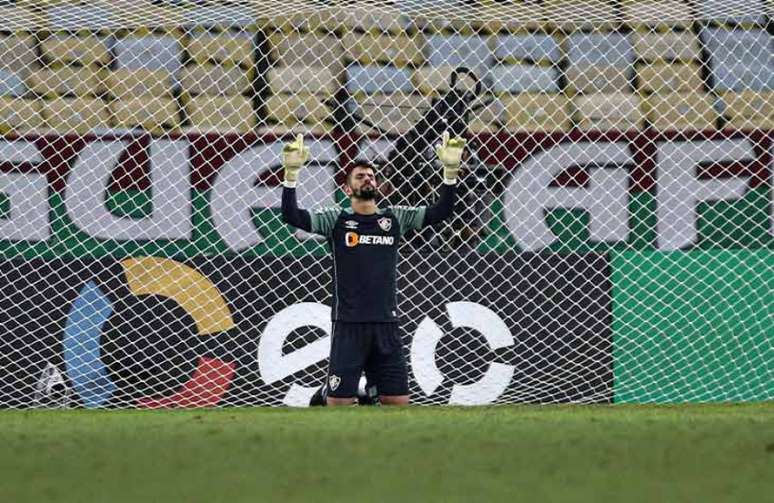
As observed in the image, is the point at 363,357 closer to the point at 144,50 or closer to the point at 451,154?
the point at 451,154

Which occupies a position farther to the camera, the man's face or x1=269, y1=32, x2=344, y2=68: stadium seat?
x1=269, y1=32, x2=344, y2=68: stadium seat

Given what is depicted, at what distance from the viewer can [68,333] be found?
5.78 metres

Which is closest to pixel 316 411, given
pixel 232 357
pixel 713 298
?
pixel 232 357

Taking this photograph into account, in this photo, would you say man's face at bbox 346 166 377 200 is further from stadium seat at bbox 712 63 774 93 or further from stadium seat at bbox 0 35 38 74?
stadium seat at bbox 712 63 774 93

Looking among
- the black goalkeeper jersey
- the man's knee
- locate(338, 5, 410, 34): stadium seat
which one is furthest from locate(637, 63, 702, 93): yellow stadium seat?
the man's knee

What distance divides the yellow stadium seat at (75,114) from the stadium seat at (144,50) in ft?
0.91

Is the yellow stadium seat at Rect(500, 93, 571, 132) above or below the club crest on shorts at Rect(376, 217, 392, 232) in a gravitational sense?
above

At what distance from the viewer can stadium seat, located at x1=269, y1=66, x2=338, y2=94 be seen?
6.45m

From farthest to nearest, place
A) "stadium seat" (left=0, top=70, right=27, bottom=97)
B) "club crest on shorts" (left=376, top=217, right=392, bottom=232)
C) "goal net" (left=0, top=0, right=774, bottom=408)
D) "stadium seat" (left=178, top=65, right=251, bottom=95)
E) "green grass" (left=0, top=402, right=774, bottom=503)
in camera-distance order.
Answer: "stadium seat" (left=178, top=65, right=251, bottom=95)
"stadium seat" (left=0, top=70, right=27, bottom=97)
"goal net" (left=0, top=0, right=774, bottom=408)
"club crest on shorts" (left=376, top=217, right=392, bottom=232)
"green grass" (left=0, top=402, right=774, bottom=503)

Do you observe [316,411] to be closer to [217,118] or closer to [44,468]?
[44,468]

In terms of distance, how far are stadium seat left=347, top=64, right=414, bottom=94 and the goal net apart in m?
0.22

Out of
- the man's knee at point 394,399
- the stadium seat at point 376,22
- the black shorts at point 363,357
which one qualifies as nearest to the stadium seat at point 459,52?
the stadium seat at point 376,22

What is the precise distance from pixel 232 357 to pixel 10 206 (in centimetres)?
136

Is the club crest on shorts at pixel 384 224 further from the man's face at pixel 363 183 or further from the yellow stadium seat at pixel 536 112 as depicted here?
the yellow stadium seat at pixel 536 112
